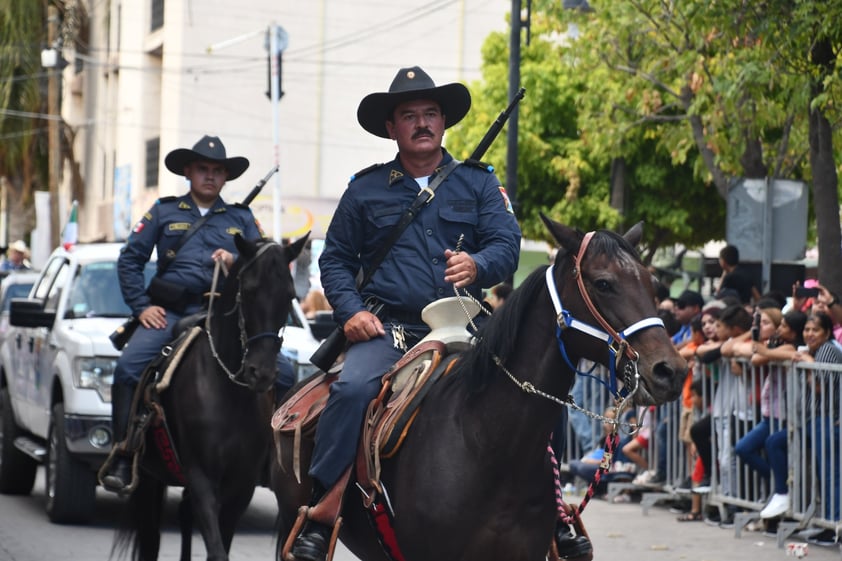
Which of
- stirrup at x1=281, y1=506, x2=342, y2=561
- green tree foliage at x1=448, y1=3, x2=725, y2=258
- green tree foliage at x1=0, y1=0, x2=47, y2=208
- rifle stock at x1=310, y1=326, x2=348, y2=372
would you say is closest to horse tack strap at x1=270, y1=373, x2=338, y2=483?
rifle stock at x1=310, y1=326, x2=348, y2=372

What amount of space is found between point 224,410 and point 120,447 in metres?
0.88

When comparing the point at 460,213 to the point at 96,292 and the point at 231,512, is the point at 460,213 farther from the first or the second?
the point at 96,292

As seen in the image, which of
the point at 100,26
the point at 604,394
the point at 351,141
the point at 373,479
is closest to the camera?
the point at 373,479

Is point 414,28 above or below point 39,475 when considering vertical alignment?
above

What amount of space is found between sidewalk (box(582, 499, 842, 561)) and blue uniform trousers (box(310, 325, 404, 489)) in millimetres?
5083

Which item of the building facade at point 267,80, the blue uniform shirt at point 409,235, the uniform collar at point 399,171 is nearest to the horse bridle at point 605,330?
the blue uniform shirt at point 409,235

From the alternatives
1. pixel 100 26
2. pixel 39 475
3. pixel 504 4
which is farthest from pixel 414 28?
pixel 39 475

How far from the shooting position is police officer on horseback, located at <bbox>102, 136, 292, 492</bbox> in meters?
9.20

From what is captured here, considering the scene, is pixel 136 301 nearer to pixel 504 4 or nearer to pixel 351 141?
pixel 351 141

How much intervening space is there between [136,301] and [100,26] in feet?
142

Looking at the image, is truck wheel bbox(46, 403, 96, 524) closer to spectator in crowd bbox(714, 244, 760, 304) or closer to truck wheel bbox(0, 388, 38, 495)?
truck wheel bbox(0, 388, 38, 495)

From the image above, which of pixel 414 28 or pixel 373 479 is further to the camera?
pixel 414 28

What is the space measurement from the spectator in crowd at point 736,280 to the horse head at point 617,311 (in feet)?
32.7

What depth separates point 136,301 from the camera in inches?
366
